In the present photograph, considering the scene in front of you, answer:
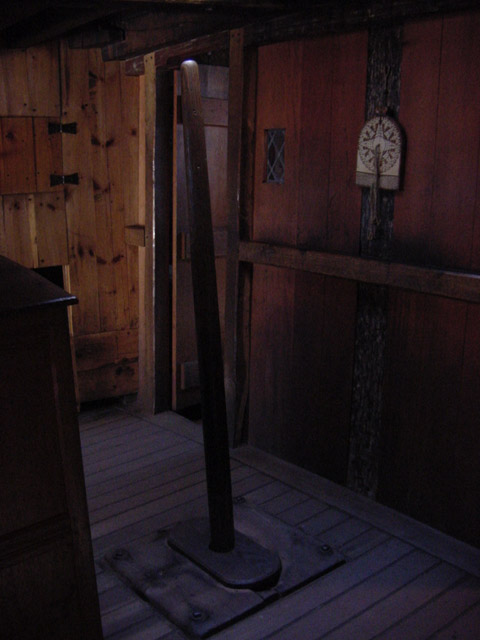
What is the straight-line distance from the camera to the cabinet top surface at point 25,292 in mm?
2352

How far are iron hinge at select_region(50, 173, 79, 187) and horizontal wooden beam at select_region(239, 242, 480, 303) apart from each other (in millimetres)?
1604

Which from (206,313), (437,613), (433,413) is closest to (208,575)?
(437,613)

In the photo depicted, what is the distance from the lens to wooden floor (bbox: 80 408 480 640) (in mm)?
3135

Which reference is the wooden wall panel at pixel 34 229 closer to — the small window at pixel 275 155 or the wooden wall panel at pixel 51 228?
the wooden wall panel at pixel 51 228

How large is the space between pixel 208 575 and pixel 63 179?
329cm

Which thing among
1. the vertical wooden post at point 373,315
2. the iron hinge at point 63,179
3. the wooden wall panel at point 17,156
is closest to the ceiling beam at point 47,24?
the wooden wall panel at point 17,156

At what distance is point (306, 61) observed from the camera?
13.7 ft

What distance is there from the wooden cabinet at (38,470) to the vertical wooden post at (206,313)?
94 centimetres

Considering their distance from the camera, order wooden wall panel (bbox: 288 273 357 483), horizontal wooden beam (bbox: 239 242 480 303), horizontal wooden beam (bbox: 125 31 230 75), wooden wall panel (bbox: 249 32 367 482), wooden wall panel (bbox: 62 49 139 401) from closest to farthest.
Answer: horizontal wooden beam (bbox: 239 242 480 303) < wooden wall panel (bbox: 249 32 367 482) < wooden wall panel (bbox: 288 273 357 483) < horizontal wooden beam (bbox: 125 31 230 75) < wooden wall panel (bbox: 62 49 139 401)

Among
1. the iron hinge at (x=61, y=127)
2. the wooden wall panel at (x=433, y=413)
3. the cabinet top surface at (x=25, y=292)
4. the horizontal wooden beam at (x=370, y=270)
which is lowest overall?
the wooden wall panel at (x=433, y=413)

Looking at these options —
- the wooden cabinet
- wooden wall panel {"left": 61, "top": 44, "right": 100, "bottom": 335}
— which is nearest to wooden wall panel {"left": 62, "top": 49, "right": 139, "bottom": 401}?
wooden wall panel {"left": 61, "top": 44, "right": 100, "bottom": 335}

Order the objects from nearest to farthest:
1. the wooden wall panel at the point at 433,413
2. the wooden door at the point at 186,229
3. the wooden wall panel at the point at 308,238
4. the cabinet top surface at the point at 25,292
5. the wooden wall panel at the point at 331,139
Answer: the cabinet top surface at the point at 25,292, the wooden wall panel at the point at 433,413, the wooden wall panel at the point at 331,139, the wooden wall panel at the point at 308,238, the wooden door at the point at 186,229

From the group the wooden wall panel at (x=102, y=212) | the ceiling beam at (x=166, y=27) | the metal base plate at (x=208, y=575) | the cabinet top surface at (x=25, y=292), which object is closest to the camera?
the cabinet top surface at (x=25, y=292)

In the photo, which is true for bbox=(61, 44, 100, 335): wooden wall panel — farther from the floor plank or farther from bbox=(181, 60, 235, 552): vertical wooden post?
the floor plank
